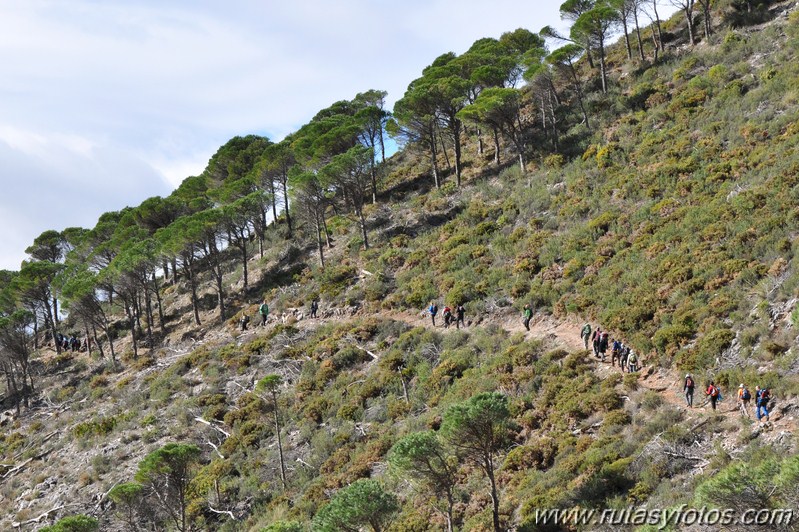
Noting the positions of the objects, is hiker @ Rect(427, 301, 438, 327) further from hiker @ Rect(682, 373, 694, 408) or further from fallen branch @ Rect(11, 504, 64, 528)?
fallen branch @ Rect(11, 504, 64, 528)

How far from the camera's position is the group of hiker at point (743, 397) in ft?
52.4

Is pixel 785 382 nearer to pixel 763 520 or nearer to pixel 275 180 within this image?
pixel 763 520

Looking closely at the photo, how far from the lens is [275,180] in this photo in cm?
5322

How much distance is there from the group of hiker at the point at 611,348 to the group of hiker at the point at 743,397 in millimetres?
2413

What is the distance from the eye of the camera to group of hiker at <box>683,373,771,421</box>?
15984 millimetres

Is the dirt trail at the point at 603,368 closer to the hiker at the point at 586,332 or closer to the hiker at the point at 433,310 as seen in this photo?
the hiker at the point at 433,310

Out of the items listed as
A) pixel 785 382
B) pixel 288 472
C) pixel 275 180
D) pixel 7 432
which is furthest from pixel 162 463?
pixel 275 180

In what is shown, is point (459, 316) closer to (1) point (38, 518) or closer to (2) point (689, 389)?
(2) point (689, 389)

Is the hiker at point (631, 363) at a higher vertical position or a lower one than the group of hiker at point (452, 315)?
lower

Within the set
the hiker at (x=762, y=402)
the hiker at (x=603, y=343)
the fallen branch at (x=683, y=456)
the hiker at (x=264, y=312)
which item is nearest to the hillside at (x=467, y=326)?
the fallen branch at (x=683, y=456)

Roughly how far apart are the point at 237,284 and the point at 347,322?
15178 millimetres

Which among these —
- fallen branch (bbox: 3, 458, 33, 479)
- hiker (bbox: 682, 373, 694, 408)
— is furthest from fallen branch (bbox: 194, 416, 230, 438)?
hiker (bbox: 682, 373, 694, 408)

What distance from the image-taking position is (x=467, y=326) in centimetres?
2991

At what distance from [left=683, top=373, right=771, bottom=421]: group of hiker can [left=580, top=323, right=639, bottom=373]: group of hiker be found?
2.41m
